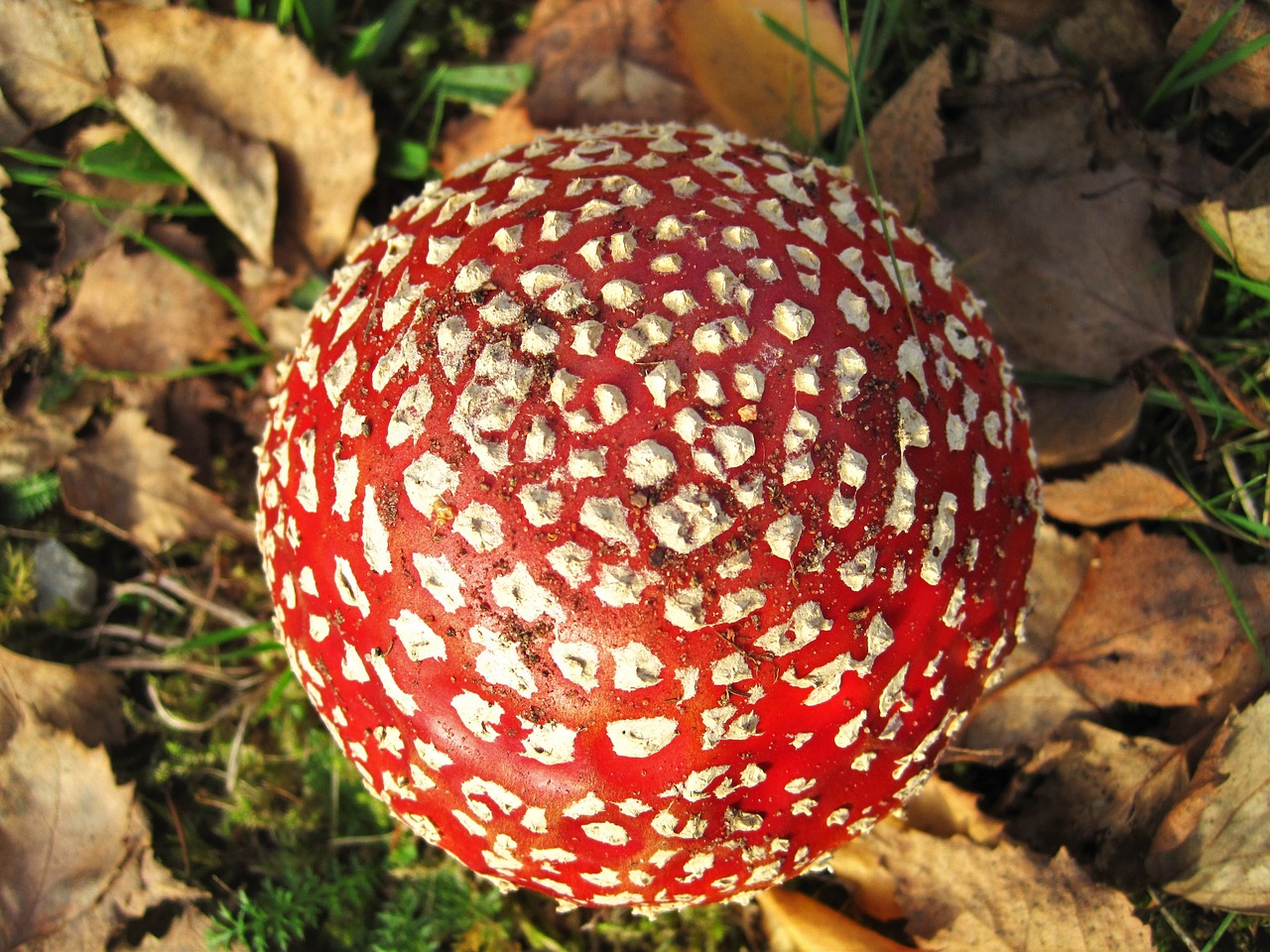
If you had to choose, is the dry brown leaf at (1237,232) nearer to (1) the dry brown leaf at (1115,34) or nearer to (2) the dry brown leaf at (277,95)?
(1) the dry brown leaf at (1115,34)

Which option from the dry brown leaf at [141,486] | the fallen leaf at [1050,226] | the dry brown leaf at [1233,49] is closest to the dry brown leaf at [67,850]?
the dry brown leaf at [141,486]

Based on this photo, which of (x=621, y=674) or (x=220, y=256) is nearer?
(x=621, y=674)

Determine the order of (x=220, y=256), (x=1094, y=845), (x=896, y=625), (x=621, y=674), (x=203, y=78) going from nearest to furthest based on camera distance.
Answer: (x=621, y=674)
(x=896, y=625)
(x=1094, y=845)
(x=203, y=78)
(x=220, y=256)

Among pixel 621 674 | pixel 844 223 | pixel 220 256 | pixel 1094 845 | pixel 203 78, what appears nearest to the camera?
pixel 621 674

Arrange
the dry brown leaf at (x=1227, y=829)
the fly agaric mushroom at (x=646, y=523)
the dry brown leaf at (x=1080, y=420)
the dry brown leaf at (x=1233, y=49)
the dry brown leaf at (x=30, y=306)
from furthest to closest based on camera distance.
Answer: the dry brown leaf at (x=30, y=306) < the dry brown leaf at (x=1080, y=420) < the dry brown leaf at (x=1233, y=49) < the dry brown leaf at (x=1227, y=829) < the fly agaric mushroom at (x=646, y=523)

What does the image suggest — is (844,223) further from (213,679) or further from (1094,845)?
(213,679)

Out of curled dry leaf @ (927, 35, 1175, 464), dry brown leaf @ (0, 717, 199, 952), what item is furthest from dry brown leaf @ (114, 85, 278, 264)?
curled dry leaf @ (927, 35, 1175, 464)

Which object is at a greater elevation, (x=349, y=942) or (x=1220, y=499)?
(x=1220, y=499)

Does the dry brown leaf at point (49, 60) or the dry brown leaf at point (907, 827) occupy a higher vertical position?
the dry brown leaf at point (49, 60)

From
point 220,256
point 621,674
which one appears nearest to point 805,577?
point 621,674
